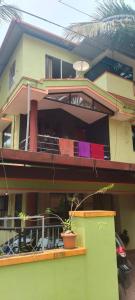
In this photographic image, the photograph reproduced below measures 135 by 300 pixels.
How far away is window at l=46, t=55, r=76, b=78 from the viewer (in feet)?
47.5

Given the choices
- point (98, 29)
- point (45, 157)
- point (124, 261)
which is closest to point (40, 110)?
point (98, 29)

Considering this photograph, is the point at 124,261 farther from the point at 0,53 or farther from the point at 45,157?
the point at 0,53

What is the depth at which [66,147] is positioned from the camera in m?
11.2

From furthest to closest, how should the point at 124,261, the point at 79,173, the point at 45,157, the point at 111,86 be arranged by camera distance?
the point at 111,86
the point at 79,173
the point at 45,157
the point at 124,261

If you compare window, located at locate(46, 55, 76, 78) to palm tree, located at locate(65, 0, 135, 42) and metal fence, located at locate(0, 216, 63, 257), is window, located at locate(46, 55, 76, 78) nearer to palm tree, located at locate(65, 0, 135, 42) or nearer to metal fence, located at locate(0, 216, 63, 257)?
palm tree, located at locate(65, 0, 135, 42)

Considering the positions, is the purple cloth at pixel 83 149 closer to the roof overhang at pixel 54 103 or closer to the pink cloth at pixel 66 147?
the pink cloth at pixel 66 147

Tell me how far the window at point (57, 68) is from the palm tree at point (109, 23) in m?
1.49

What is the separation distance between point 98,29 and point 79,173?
24.2 ft

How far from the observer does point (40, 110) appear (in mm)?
13258

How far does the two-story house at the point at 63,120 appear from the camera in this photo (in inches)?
398

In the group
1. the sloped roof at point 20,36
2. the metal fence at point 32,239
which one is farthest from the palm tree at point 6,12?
the metal fence at point 32,239

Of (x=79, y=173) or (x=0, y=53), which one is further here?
(x=0, y=53)

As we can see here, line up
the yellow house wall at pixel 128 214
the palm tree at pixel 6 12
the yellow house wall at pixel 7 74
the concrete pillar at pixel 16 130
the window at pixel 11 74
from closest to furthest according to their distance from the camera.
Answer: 1. the palm tree at pixel 6 12
2. the concrete pillar at pixel 16 130
3. the yellow house wall at pixel 128 214
4. the yellow house wall at pixel 7 74
5. the window at pixel 11 74

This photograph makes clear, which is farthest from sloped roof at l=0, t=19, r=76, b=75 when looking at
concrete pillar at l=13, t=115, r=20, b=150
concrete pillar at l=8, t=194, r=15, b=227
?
concrete pillar at l=8, t=194, r=15, b=227
